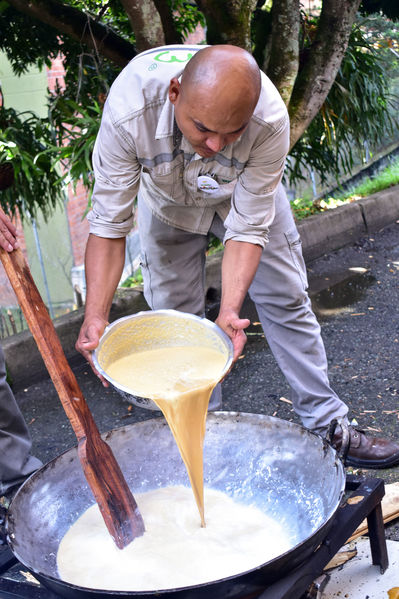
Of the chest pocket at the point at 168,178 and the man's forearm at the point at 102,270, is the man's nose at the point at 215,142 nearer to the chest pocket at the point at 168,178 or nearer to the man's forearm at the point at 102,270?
the chest pocket at the point at 168,178

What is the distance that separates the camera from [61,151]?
4734 millimetres

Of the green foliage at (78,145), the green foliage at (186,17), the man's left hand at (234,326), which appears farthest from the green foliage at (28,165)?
the man's left hand at (234,326)

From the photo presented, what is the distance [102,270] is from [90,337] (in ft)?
1.25

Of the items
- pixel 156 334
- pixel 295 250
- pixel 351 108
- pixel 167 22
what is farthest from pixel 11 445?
pixel 351 108

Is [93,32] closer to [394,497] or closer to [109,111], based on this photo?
[109,111]

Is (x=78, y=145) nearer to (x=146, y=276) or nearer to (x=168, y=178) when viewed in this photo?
(x=146, y=276)

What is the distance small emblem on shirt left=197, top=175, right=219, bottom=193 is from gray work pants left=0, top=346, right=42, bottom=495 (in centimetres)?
106

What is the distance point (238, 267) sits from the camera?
8.38ft

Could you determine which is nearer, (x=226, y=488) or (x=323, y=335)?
(x=226, y=488)

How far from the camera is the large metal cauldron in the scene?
1946mm

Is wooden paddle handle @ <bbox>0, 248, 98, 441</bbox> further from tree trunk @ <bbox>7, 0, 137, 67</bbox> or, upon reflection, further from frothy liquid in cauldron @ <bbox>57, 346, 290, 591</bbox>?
tree trunk @ <bbox>7, 0, 137, 67</bbox>

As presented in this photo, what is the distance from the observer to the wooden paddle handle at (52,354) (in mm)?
1982

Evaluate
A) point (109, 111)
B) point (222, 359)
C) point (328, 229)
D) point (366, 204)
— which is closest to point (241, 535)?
point (222, 359)

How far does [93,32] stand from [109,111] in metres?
2.46
